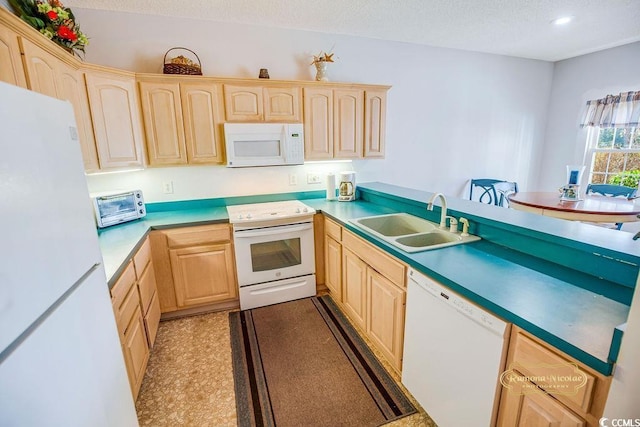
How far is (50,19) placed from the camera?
5.65 feet

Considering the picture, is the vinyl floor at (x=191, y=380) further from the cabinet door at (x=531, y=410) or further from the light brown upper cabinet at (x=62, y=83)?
the light brown upper cabinet at (x=62, y=83)

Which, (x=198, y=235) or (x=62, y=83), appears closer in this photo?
(x=62, y=83)

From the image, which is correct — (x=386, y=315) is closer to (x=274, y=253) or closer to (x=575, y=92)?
(x=274, y=253)

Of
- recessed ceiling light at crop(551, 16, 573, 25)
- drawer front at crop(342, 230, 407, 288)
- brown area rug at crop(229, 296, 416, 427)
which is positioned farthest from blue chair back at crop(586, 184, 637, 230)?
brown area rug at crop(229, 296, 416, 427)

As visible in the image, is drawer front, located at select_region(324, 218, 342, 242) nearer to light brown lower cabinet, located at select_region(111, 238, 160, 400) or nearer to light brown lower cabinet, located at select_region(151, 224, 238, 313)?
light brown lower cabinet, located at select_region(151, 224, 238, 313)

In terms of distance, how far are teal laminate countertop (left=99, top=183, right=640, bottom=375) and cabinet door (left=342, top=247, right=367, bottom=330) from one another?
0.26m

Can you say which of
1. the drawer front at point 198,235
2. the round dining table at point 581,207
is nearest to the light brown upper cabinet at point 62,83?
the drawer front at point 198,235

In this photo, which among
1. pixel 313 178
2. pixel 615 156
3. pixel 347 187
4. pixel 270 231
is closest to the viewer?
pixel 270 231

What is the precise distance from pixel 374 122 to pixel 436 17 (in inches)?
41.1

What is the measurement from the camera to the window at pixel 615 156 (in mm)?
3576

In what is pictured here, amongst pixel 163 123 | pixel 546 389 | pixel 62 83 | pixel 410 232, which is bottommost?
pixel 546 389

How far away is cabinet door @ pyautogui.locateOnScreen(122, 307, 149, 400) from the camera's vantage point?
59.6 inches

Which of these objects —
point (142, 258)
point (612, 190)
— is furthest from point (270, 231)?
point (612, 190)

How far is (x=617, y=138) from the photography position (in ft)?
12.2
